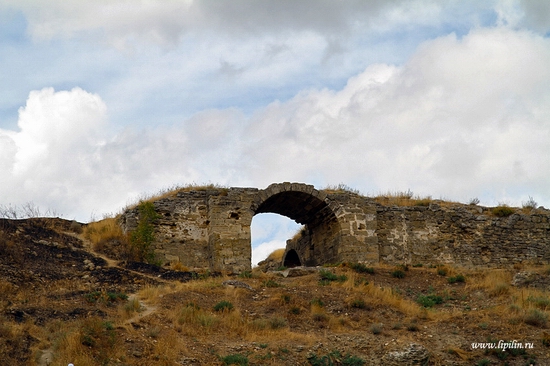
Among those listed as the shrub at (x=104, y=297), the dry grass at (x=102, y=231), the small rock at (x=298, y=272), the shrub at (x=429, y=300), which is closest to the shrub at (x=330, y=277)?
the small rock at (x=298, y=272)

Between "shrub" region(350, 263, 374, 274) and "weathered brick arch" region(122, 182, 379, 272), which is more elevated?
"weathered brick arch" region(122, 182, 379, 272)

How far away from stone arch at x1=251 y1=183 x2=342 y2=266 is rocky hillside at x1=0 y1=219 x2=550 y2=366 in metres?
2.42

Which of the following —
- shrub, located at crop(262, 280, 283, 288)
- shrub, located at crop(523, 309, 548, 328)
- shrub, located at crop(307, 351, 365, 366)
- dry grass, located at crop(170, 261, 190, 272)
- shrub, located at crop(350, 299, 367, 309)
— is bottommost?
shrub, located at crop(307, 351, 365, 366)

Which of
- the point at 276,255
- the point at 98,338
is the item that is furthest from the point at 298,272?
the point at 276,255

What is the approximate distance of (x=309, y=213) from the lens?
21.6m

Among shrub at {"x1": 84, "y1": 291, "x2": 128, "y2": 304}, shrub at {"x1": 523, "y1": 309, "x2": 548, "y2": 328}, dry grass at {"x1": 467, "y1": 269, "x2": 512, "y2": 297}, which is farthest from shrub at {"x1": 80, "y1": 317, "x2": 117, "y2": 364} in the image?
dry grass at {"x1": 467, "y1": 269, "x2": 512, "y2": 297}

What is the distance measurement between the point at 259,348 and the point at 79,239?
854cm

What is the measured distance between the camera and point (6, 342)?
11.1 meters

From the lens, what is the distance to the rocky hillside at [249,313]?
11727 millimetres

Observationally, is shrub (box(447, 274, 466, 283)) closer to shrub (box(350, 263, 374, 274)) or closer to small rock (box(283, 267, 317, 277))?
shrub (box(350, 263, 374, 274))

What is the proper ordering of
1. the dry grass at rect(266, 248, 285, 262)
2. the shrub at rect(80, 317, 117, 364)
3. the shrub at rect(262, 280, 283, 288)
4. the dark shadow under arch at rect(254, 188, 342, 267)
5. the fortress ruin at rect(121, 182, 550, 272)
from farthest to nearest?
the dry grass at rect(266, 248, 285, 262)
the dark shadow under arch at rect(254, 188, 342, 267)
the fortress ruin at rect(121, 182, 550, 272)
the shrub at rect(262, 280, 283, 288)
the shrub at rect(80, 317, 117, 364)

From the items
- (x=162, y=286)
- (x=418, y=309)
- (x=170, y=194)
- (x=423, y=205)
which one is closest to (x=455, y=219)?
(x=423, y=205)

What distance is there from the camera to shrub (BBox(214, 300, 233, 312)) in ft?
45.9

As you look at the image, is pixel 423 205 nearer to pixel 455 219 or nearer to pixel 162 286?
pixel 455 219
